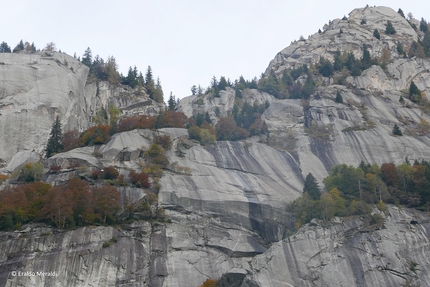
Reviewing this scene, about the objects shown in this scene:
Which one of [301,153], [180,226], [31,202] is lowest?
[180,226]

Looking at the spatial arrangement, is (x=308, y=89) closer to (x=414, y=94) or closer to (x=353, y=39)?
(x=414, y=94)

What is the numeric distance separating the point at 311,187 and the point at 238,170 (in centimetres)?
914

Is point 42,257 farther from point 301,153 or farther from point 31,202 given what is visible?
point 301,153

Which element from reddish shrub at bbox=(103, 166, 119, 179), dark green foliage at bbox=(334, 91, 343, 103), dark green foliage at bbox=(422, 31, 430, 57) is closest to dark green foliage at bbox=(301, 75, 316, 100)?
dark green foliage at bbox=(334, 91, 343, 103)

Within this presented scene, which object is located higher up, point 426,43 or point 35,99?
point 426,43

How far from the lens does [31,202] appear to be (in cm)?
5819

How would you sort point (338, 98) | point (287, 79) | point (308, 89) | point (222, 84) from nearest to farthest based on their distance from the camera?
point (338, 98) → point (308, 89) → point (287, 79) → point (222, 84)

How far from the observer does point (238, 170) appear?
238ft

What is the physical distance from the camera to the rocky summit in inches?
2108

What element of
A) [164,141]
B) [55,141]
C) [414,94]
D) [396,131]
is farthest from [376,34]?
[55,141]

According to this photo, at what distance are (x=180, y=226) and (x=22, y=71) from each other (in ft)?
141

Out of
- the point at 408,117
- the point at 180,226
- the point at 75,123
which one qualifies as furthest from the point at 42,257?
the point at 408,117

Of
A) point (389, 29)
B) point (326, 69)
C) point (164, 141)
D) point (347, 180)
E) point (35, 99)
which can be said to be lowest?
point (347, 180)

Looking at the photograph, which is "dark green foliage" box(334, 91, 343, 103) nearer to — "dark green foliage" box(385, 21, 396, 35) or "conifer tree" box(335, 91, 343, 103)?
"conifer tree" box(335, 91, 343, 103)
